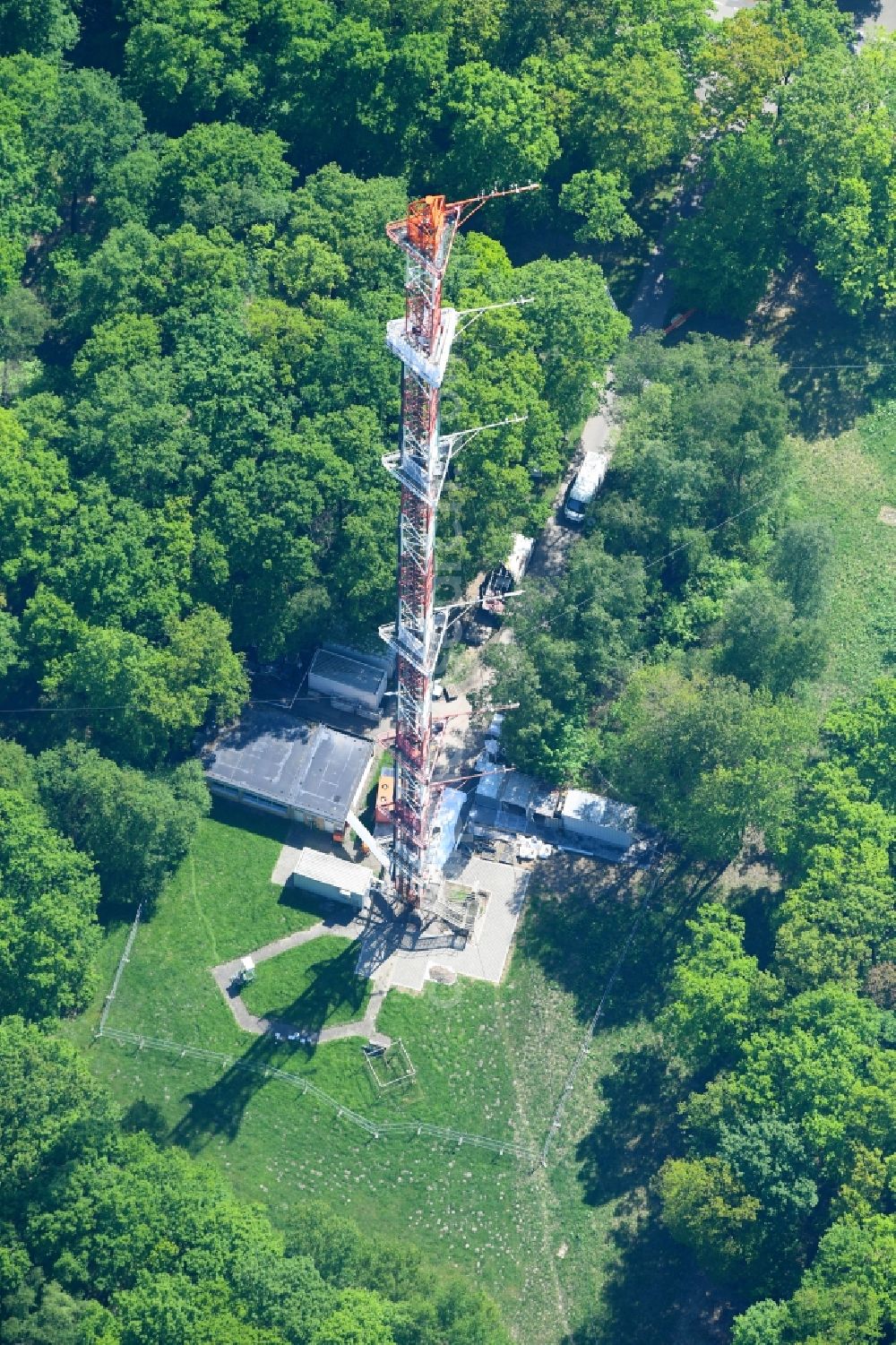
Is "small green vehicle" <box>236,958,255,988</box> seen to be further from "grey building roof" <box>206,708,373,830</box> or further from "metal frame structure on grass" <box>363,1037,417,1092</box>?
"grey building roof" <box>206,708,373,830</box>

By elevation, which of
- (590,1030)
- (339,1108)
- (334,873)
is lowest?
(339,1108)

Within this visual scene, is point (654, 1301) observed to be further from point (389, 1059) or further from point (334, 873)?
point (334, 873)

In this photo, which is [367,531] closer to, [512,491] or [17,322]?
[512,491]

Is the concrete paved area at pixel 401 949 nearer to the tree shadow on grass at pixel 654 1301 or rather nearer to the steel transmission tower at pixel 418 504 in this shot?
the steel transmission tower at pixel 418 504

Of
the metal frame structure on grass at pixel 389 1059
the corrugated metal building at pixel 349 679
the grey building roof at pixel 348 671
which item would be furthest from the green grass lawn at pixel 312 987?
the grey building roof at pixel 348 671

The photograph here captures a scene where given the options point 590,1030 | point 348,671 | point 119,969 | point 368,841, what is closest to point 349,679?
point 348,671

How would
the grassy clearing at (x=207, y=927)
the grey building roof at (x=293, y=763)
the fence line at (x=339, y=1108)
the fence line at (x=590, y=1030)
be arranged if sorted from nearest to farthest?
1. the fence line at (x=339, y=1108)
2. the fence line at (x=590, y=1030)
3. the grassy clearing at (x=207, y=927)
4. the grey building roof at (x=293, y=763)

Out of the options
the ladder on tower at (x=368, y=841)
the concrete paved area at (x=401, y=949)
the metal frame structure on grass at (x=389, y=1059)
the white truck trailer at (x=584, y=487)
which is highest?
the white truck trailer at (x=584, y=487)

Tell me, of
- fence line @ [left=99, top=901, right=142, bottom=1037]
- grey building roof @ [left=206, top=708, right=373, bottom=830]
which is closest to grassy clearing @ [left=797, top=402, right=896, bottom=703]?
grey building roof @ [left=206, top=708, right=373, bottom=830]

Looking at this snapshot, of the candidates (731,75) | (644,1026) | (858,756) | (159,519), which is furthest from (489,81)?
(644,1026)
